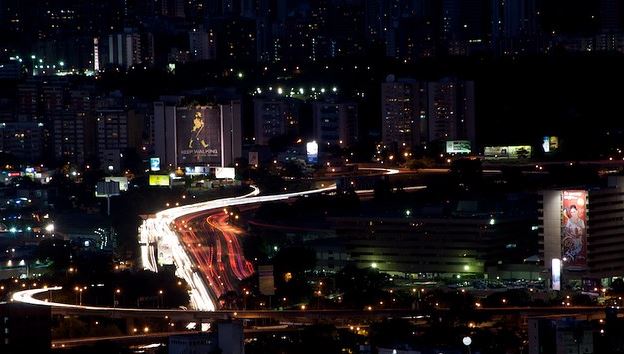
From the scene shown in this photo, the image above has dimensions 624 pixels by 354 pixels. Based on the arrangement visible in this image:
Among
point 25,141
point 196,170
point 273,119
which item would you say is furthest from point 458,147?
point 25,141

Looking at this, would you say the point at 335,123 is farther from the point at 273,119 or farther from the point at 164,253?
the point at 164,253

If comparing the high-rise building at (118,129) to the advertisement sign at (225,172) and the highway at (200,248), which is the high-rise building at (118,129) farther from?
the highway at (200,248)

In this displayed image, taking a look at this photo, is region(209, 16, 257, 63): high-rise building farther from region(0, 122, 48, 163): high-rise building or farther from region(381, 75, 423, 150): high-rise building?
region(381, 75, 423, 150): high-rise building

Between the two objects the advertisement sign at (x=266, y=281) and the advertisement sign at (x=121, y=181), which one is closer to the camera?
the advertisement sign at (x=266, y=281)

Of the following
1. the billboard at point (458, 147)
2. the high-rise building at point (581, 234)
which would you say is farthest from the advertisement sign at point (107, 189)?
the high-rise building at point (581, 234)

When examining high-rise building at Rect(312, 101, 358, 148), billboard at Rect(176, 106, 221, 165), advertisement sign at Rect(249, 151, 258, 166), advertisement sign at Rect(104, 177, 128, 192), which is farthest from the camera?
high-rise building at Rect(312, 101, 358, 148)

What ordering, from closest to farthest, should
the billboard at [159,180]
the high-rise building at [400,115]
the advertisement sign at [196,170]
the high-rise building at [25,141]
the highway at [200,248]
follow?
1. the highway at [200,248]
2. the billboard at [159,180]
3. the advertisement sign at [196,170]
4. the high-rise building at [400,115]
5. the high-rise building at [25,141]

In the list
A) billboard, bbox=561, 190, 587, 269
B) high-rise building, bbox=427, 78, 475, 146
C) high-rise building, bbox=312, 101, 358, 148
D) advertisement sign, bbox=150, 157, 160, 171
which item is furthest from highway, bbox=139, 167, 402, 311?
high-rise building, bbox=312, 101, 358, 148
